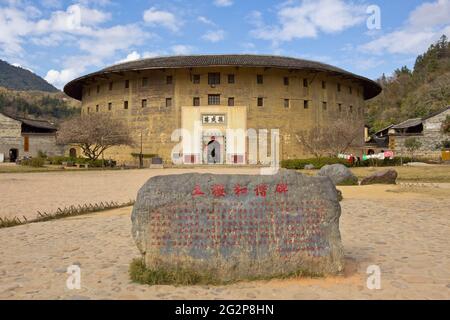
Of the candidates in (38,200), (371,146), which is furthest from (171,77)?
(371,146)

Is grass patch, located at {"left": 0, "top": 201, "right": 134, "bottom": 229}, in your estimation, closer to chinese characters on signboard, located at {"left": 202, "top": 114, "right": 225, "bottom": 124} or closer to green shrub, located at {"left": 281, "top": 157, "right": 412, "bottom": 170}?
green shrub, located at {"left": 281, "top": 157, "right": 412, "bottom": 170}

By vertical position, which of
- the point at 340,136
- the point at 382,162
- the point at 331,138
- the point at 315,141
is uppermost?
the point at 340,136

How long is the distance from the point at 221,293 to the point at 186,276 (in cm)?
43

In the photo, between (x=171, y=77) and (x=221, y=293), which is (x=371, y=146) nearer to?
(x=171, y=77)

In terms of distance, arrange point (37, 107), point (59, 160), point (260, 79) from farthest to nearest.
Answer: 1. point (37, 107)
2. point (260, 79)
3. point (59, 160)

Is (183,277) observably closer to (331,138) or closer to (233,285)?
(233,285)

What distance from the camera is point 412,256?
5.03 meters

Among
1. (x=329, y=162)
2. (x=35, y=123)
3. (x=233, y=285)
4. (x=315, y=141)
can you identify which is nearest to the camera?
(x=233, y=285)

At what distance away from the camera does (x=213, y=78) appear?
108 feet

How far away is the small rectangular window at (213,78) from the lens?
3288 cm

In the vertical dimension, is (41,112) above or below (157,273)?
above

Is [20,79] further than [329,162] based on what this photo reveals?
Yes

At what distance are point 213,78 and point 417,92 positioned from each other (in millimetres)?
46898

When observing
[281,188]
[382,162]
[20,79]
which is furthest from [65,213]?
[20,79]
